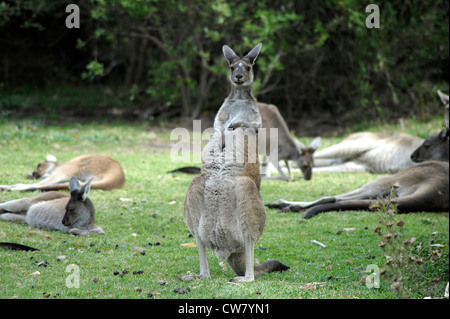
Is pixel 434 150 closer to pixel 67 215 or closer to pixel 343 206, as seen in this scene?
pixel 343 206

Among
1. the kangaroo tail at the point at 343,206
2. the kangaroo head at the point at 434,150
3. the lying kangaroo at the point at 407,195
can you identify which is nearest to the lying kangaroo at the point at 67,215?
the lying kangaroo at the point at 407,195

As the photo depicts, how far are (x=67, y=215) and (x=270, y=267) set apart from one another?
200 centimetres

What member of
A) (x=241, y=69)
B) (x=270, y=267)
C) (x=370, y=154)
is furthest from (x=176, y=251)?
(x=370, y=154)

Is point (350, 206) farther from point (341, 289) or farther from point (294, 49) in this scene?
point (294, 49)

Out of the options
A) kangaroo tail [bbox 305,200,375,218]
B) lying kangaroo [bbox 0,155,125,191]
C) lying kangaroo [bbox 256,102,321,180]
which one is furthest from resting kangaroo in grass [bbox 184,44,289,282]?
lying kangaroo [bbox 256,102,321,180]

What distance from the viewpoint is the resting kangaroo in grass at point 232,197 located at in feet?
12.5

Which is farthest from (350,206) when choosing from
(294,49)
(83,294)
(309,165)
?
(294,49)

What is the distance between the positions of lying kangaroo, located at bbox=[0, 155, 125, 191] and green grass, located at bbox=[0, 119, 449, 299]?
0.17 m

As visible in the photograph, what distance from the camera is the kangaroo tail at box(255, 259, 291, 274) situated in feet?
13.5

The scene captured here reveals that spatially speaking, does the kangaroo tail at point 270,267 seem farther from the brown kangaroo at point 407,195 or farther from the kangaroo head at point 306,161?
the kangaroo head at point 306,161

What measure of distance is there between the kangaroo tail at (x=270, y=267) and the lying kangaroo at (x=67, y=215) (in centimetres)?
178

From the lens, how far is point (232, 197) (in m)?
3.87

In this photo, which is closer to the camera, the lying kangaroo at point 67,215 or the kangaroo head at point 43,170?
the lying kangaroo at point 67,215

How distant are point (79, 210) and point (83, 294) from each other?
179 cm
